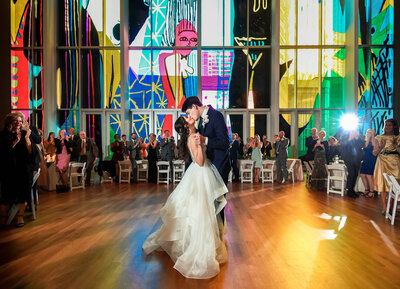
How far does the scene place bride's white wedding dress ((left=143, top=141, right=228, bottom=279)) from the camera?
239cm

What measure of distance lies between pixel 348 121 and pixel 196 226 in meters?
11.0

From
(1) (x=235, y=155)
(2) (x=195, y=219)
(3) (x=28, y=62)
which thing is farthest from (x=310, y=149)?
(3) (x=28, y=62)

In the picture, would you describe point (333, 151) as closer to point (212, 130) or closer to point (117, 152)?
point (212, 130)

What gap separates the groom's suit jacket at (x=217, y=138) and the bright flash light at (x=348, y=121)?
989 cm

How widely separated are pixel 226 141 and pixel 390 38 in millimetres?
12260

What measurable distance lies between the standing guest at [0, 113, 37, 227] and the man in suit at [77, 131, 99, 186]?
4254 mm

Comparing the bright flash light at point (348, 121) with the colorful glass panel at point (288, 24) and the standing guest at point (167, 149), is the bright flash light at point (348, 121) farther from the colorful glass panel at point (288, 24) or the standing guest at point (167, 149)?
the standing guest at point (167, 149)

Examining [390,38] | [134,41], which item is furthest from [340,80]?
[134,41]

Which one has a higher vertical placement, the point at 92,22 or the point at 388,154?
the point at 92,22

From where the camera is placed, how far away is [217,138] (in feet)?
9.29

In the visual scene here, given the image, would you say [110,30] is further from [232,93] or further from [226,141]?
[226,141]

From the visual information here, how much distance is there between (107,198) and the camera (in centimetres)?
634

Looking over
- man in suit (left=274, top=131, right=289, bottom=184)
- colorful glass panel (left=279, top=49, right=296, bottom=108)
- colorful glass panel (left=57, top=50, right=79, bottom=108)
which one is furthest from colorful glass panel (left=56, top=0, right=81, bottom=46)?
man in suit (left=274, top=131, right=289, bottom=184)

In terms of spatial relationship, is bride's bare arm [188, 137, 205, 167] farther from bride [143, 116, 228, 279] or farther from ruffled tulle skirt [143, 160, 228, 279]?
ruffled tulle skirt [143, 160, 228, 279]
